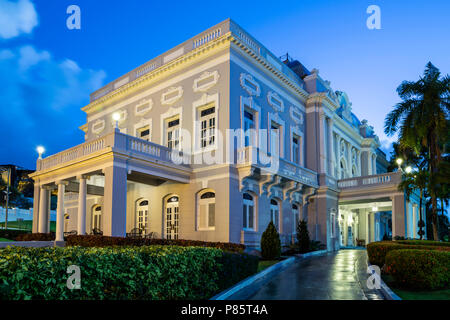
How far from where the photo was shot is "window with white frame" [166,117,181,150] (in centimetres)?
2334

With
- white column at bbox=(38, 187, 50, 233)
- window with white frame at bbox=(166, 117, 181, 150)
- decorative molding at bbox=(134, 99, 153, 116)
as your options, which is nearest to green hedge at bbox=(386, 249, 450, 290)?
window with white frame at bbox=(166, 117, 181, 150)

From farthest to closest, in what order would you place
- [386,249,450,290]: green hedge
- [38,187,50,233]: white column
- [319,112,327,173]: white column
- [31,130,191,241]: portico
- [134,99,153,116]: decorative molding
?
1. [319,112,327,173]: white column
2. [134,99,153,116]: decorative molding
3. [38,187,50,233]: white column
4. [31,130,191,241]: portico
5. [386,249,450,290]: green hedge

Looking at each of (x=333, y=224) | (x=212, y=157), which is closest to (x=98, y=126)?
(x=212, y=157)

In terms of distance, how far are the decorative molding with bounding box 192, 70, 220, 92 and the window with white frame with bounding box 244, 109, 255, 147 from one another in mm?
2397

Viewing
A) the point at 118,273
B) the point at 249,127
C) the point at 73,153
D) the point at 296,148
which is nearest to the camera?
the point at 118,273

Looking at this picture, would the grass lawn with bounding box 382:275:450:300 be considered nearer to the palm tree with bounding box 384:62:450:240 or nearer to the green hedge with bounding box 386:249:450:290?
the green hedge with bounding box 386:249:450:290

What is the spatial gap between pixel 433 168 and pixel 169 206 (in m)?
14.4

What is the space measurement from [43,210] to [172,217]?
7.66 meters

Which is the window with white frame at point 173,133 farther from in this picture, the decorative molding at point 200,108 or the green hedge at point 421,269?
the green hedge at point 421,269

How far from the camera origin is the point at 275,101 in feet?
80.3

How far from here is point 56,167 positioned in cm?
2111

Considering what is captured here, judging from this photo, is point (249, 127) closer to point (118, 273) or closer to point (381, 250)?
point (381, 250)

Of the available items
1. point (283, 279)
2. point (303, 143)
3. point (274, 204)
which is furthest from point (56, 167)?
point (303, 143)

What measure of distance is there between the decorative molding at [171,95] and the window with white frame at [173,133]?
1.09 metres
